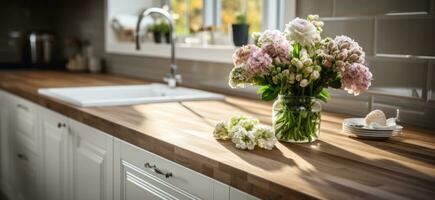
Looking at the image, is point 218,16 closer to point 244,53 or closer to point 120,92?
point 120,92

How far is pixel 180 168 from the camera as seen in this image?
1.26 meters

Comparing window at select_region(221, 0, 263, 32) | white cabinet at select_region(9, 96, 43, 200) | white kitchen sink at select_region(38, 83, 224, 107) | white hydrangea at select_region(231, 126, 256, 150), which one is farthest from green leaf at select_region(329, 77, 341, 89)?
white cabinet at select_region(9, 96, 43, 200)

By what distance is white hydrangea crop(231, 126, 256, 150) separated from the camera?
120 cm

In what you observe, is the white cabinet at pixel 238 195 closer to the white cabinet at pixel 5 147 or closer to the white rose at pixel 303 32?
the white rose at pixel 303 32

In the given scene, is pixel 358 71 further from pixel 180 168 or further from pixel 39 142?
pixel 39 142

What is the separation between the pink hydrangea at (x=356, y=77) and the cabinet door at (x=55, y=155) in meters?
1.19

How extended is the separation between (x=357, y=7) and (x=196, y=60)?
105cm

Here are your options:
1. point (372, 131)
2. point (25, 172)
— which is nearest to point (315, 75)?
point (372, 131)

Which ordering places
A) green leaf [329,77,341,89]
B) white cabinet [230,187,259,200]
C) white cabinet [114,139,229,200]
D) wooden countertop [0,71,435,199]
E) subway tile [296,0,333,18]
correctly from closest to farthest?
1. wooden countertop [0,71,435,199]
2. white cabinet [230,187,259,200]
3. white cabinet [114,139,229,200]
4. green leaf [329,77,341,89]
5. subway tile [296,0,333,18]

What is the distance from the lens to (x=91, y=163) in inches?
71.0

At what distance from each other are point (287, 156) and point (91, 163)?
0.89m

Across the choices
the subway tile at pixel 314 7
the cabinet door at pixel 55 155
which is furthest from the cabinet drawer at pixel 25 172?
the subway tile at pixel 314 7

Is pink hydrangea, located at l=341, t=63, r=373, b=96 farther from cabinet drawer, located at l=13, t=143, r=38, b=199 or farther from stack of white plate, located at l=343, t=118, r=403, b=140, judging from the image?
cabinet drawer, located at l=13, t=143, r=38, b=199

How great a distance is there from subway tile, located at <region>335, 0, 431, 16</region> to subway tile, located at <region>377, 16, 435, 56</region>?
2cm
